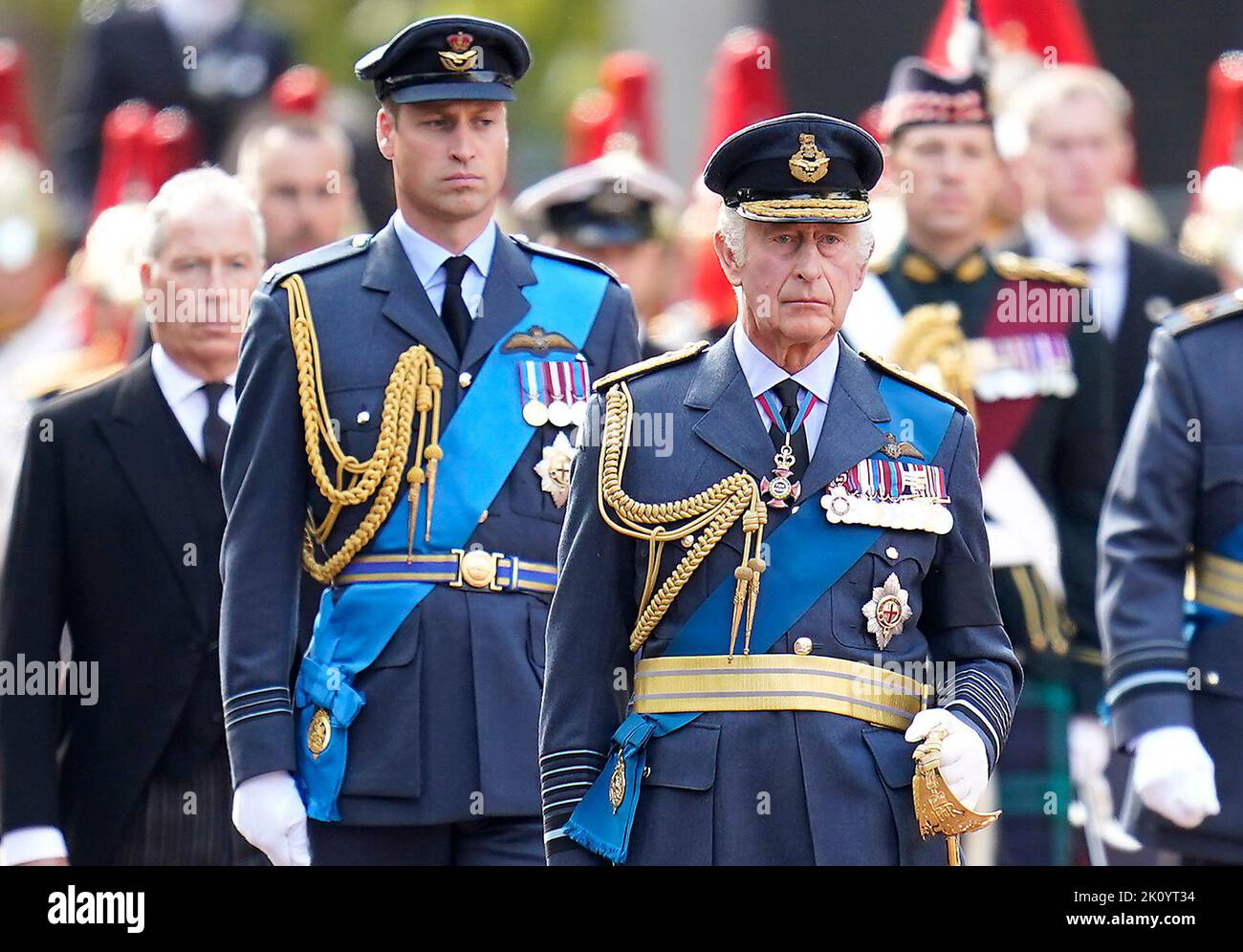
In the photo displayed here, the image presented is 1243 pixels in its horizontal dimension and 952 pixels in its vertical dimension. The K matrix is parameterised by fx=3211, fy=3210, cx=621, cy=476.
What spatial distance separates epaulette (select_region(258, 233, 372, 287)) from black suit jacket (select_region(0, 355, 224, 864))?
0.82 meters

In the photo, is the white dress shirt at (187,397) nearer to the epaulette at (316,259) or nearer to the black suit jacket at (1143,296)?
the epaulette at (316,259)

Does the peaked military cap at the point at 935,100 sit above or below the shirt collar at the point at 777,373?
above

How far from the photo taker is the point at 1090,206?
33.2 feet

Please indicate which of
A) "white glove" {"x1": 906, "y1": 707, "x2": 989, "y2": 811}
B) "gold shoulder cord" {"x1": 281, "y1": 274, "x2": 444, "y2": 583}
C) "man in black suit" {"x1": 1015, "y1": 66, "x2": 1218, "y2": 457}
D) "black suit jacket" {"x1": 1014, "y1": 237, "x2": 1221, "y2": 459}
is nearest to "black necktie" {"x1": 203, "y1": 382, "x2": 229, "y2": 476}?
"gold shoulder cord" {"x1": 281, "y1": 274, "x2": 444, "y2": 583}

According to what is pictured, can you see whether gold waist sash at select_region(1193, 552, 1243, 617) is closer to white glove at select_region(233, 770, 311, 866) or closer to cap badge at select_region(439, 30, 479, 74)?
cap badge at select_region(439, 30, 479, 74)

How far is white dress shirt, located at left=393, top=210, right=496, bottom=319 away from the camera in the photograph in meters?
6.62

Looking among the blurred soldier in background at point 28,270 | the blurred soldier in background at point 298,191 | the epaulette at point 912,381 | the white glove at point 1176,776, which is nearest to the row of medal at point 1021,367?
the white glove at point 1176,776

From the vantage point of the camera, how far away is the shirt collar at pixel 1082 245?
9.98 meters

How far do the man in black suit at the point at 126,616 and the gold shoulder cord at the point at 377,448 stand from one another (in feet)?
2.21

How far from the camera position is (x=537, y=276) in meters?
6.71

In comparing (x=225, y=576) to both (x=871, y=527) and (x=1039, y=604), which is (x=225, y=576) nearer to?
(x=871, y=527)

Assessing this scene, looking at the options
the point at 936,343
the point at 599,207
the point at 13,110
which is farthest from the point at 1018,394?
the point at 13,110

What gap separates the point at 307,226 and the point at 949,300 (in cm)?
194

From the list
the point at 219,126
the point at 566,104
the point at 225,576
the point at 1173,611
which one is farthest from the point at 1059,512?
the point at 566,104
